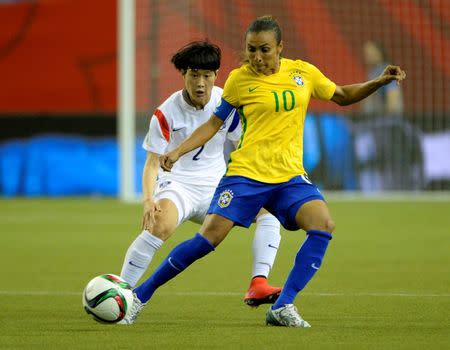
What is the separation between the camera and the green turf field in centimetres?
577

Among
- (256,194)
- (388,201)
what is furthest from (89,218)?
(256,194)

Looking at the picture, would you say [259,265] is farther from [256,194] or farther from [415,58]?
[415,58]

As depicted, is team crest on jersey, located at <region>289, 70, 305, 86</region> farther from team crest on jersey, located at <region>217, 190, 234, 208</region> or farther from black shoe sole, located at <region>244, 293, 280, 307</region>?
black shoe sole, located at <region>244, 293, 280, 307</region>

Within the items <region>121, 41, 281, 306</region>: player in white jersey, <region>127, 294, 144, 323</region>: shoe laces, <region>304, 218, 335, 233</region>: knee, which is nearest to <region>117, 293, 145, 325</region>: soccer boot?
<region>127, 294, 144, 323</region>: shoe laces

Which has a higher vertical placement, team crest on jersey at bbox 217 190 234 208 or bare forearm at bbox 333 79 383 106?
bare forearm at bbox 333 79 383 106

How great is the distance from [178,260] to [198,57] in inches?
49.2

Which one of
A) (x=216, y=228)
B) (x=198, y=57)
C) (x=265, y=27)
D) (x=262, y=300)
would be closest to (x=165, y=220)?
(x=216, y=228)

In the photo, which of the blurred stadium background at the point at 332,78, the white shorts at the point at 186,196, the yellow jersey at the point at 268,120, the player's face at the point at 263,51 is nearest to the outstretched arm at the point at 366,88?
the yellow jersey at the point at 268,120

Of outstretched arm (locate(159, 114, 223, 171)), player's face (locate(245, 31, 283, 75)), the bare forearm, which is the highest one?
player's face (locate(245, 31, 283, 75))

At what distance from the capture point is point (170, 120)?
24.1 feet

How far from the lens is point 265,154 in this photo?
20.9ft

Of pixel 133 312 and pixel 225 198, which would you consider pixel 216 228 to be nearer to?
pixel 225 198

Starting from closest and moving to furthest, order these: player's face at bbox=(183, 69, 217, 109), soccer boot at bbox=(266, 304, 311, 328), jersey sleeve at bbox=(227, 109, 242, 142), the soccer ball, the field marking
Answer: soccer boot at bbox=(266, 304, 311, 328) < the soccer ball < player's face at bbox=(183, 69, 217, 109) < jersey sleeve at bbox=(227, 109, 242, 142) < the field marking

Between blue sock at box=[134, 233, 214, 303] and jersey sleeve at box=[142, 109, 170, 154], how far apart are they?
0.87 meters
